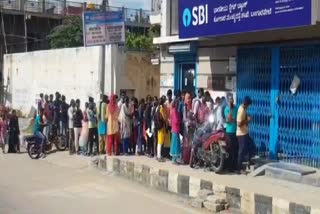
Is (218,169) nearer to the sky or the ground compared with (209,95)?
nearer to the ground

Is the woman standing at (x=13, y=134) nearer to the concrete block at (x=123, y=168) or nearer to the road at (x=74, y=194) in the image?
the road at (x=74, y=194)

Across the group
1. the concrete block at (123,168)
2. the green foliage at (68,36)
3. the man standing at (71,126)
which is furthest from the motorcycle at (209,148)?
the green foliage at (68,36)

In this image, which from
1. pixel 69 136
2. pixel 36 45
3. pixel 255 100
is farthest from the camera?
pixel 36 45


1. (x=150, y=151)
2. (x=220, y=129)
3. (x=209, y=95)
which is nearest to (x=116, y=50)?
(x=150, y=151)

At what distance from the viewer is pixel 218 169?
11688 millimetres

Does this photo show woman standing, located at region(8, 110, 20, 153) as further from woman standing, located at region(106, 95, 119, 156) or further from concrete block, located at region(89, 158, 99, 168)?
woman standing, located at region(106, 95, 119, 156)

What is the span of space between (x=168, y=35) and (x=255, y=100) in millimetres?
3745

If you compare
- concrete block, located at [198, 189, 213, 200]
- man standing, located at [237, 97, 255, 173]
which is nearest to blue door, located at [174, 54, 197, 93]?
man standing, located at [237, 97, 255, 173]

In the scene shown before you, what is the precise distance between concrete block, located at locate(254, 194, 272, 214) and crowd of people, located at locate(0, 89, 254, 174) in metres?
2.22

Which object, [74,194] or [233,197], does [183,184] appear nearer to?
[233,197]

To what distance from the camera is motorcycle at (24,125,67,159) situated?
55.9 ft

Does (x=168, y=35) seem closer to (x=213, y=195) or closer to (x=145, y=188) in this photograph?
(x=145, y=188)

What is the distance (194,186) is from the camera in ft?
36.7

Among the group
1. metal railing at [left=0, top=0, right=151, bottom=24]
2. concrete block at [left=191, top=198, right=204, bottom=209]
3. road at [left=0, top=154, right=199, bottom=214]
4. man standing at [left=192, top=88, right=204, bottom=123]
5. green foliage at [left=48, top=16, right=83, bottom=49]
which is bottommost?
road at [left=0, top=154, right=199, bottom=214]
